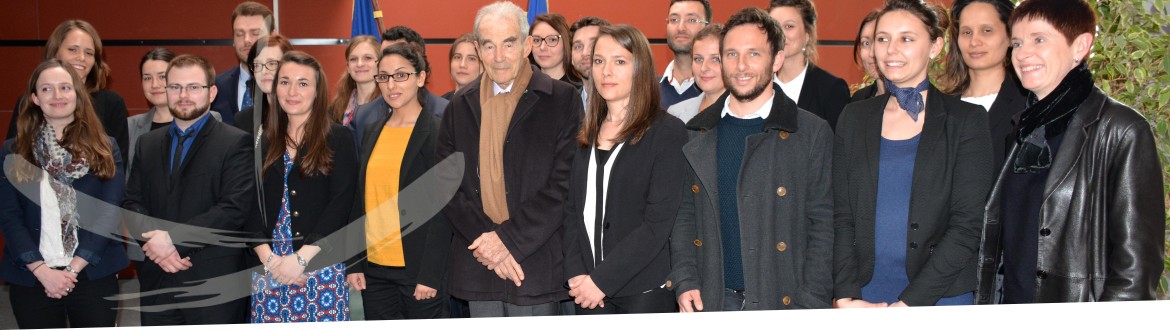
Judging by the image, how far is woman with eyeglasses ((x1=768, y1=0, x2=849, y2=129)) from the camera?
333 centimetres

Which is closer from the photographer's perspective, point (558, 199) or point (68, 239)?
point (558, 199)

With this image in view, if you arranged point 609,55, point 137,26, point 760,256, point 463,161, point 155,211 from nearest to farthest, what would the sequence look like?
point 760,256 → point 609,55 → point 463,161 → point 155,211 → point 137,26

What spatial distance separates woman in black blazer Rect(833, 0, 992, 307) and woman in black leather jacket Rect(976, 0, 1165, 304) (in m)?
0.08

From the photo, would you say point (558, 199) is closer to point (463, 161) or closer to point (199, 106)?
point (463, 161)

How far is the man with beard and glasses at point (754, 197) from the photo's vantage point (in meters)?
2.50

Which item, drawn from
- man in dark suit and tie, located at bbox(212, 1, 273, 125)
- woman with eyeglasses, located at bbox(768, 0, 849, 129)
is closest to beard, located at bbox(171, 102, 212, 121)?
man in dark suit and tie, located at bbox(212, 1, 273, 125)

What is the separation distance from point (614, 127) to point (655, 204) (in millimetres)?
283

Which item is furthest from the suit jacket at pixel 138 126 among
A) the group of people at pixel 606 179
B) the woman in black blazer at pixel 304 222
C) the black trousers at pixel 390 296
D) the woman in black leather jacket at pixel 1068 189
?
the woman in black leather jacket at pixel 1068 189

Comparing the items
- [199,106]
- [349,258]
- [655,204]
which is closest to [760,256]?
[655,204]

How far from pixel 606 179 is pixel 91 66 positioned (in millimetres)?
2687

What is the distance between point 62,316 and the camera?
3.36 metres

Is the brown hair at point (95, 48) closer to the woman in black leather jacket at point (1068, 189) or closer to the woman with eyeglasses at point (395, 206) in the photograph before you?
the woman with eyeglasses at point (395, 206)

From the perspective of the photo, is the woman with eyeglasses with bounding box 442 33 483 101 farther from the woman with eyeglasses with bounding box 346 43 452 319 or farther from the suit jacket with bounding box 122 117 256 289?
the suit jacket with bounding box 122 117 256 289

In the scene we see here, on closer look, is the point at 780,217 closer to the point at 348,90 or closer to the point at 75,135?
the point at 348,90
